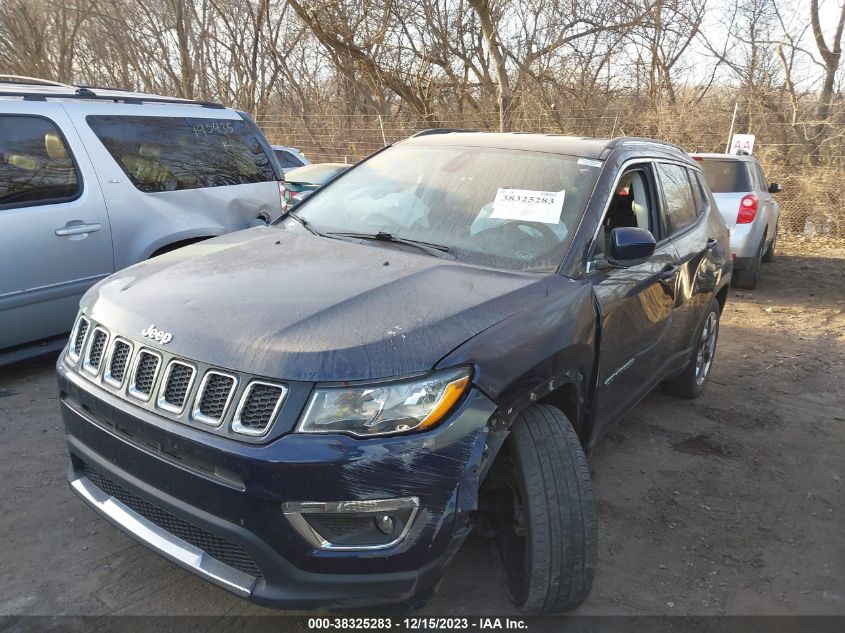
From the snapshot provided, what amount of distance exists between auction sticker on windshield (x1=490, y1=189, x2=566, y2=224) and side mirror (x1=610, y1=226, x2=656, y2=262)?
0.28 m

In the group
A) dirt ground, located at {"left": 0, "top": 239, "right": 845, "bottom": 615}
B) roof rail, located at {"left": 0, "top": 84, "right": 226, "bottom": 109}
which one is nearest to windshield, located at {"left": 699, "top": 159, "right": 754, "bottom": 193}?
dirt ground, located at {"left": 0, "top": 239, "right": 845, "bottom": 615}

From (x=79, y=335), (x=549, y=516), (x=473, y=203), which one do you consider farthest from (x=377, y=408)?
(x=473, y=203)

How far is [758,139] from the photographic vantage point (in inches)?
497

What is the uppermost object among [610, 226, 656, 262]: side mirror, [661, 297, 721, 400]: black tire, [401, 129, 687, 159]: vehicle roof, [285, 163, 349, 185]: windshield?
[401, 129, 687, 159]: vehicle roof

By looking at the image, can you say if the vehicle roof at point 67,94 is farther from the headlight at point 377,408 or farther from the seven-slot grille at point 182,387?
the headlight at point 377,408

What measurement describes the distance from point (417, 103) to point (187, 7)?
368 inches

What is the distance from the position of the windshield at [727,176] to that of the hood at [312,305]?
6949mm

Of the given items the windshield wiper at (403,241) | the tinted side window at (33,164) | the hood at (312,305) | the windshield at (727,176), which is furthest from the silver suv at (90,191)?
the windshield at (727,176)

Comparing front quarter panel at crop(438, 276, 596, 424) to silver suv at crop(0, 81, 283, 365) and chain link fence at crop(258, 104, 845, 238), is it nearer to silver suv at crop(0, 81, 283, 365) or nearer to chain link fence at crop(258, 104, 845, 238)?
silver suv at crop(0, 81, 283, 365)

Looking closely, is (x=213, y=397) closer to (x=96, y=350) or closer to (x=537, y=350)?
(x=96, y=350)

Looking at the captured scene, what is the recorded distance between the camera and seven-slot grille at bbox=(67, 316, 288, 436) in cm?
205

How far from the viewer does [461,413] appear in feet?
6.90

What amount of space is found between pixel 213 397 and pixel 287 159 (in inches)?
419

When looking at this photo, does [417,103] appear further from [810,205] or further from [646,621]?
[646,621]
